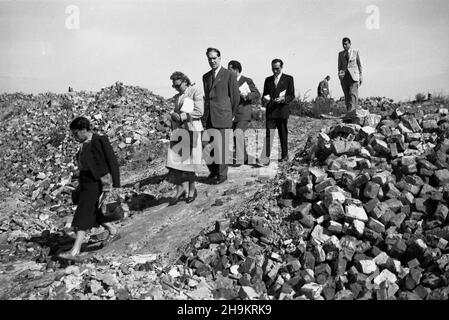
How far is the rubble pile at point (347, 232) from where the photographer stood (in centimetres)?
437

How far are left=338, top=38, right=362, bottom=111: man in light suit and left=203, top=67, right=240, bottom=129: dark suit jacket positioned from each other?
3054 millimetres

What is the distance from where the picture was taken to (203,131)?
668 centimetres

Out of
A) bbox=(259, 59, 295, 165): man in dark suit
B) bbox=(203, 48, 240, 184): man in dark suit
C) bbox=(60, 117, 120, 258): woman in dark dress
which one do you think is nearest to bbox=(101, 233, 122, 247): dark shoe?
bbox=(60, 117, 120, 258): woman in dark dress

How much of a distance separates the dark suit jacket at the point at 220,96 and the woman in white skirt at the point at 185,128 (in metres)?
0.53

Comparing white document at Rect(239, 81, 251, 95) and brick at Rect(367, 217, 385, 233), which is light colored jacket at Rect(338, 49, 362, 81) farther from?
brick at Rect(367, 217, 385, 233)

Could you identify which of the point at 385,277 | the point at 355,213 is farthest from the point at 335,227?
the point at 385,277

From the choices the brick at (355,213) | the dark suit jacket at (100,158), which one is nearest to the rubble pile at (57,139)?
the dark suit jacket at (100,158)

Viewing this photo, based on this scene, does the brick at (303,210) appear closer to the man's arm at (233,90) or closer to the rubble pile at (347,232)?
the rubble pile at (347,232)

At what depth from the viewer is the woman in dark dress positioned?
5086 mm

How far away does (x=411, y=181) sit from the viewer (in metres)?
5.36

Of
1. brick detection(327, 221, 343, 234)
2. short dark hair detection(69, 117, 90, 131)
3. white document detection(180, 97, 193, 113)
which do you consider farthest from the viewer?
white document detection(180, 97, 193, 113)

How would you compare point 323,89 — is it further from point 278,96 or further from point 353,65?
point 278,96

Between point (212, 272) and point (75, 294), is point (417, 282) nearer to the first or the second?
point (212, 272)
